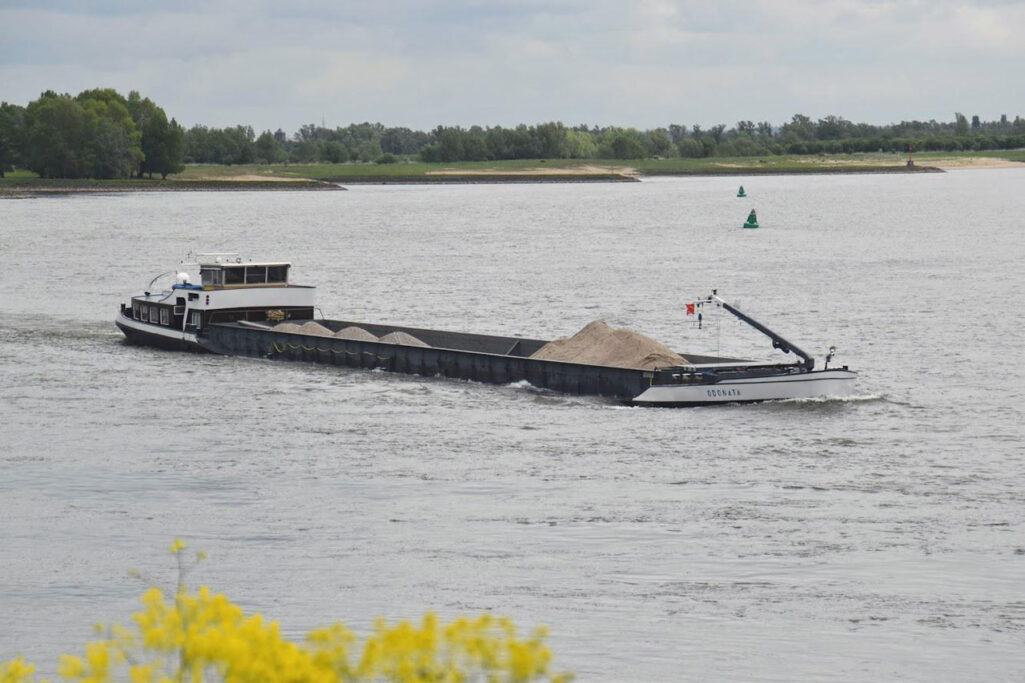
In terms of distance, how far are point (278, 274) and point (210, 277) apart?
293cm

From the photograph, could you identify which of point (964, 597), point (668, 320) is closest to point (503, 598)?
point (964, 597)

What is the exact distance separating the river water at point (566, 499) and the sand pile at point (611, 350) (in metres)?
2.13

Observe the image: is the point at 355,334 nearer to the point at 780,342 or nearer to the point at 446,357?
the point at 446,357

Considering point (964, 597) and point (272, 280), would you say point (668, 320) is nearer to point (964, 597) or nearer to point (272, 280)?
point (272, 280)

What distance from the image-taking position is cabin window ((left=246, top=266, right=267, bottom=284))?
62741 millimetres

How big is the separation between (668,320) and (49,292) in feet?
126

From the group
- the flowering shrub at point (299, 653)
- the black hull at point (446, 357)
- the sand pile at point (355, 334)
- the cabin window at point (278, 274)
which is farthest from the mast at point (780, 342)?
the flowering shrub at point (299, 653)

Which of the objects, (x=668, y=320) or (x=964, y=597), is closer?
(x=964, y=597)

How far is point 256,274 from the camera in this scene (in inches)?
2480

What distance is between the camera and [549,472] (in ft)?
118

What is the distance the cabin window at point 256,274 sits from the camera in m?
62.7

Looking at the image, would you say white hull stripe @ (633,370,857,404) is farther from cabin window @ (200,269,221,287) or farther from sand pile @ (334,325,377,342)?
cabin window @ (200,269,221,287)

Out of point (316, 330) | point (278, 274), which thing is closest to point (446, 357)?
point (316, 330)

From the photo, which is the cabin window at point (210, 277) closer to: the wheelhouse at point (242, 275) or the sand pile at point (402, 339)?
the wheelhouse at point (242, 275)
